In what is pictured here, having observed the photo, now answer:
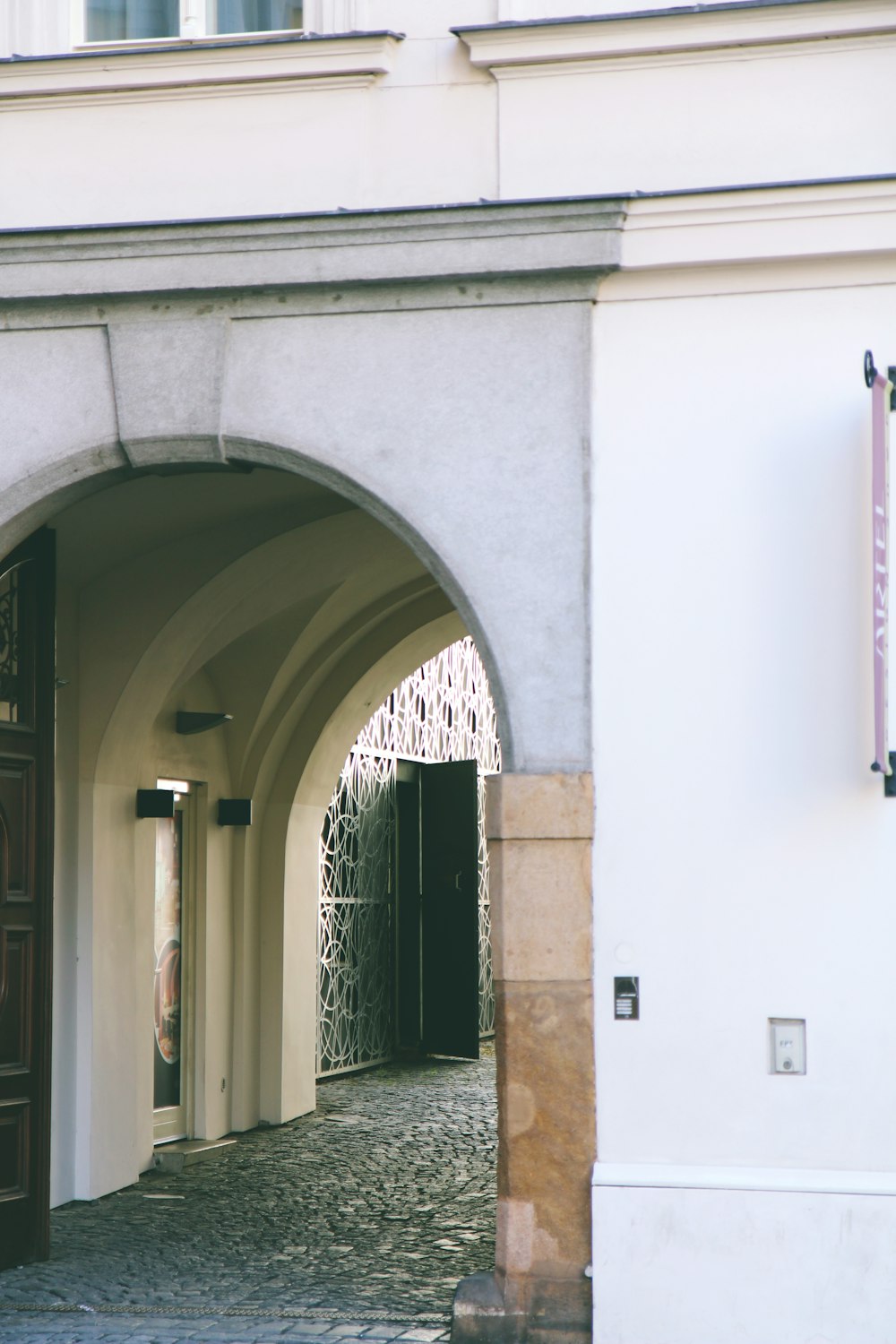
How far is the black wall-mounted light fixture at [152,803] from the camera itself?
974 cm

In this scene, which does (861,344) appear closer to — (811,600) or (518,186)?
(811,600)

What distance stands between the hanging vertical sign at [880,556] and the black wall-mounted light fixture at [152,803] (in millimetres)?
4969

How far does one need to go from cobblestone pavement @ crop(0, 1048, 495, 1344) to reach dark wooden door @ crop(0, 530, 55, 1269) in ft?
1.20

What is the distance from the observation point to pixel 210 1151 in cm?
1073

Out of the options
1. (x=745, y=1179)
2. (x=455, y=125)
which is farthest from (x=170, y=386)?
(x=745, y=1179)

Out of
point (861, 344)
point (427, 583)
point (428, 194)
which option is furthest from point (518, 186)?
point (427, 583)

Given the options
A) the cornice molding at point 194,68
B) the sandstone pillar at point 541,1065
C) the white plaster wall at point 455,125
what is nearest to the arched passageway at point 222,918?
the sandstone pillar at point 541,1065

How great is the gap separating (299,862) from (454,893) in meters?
4.62

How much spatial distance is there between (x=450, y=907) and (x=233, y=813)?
5502 mm

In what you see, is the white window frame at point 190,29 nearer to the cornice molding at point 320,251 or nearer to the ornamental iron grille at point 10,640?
the cornice molding at point 320,251

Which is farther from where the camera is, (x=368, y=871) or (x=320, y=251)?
(x=368, y=871)

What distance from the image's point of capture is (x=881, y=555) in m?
5.82

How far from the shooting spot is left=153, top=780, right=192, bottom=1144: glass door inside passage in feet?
35.8

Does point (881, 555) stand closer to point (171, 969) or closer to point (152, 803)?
point (152, 803)
